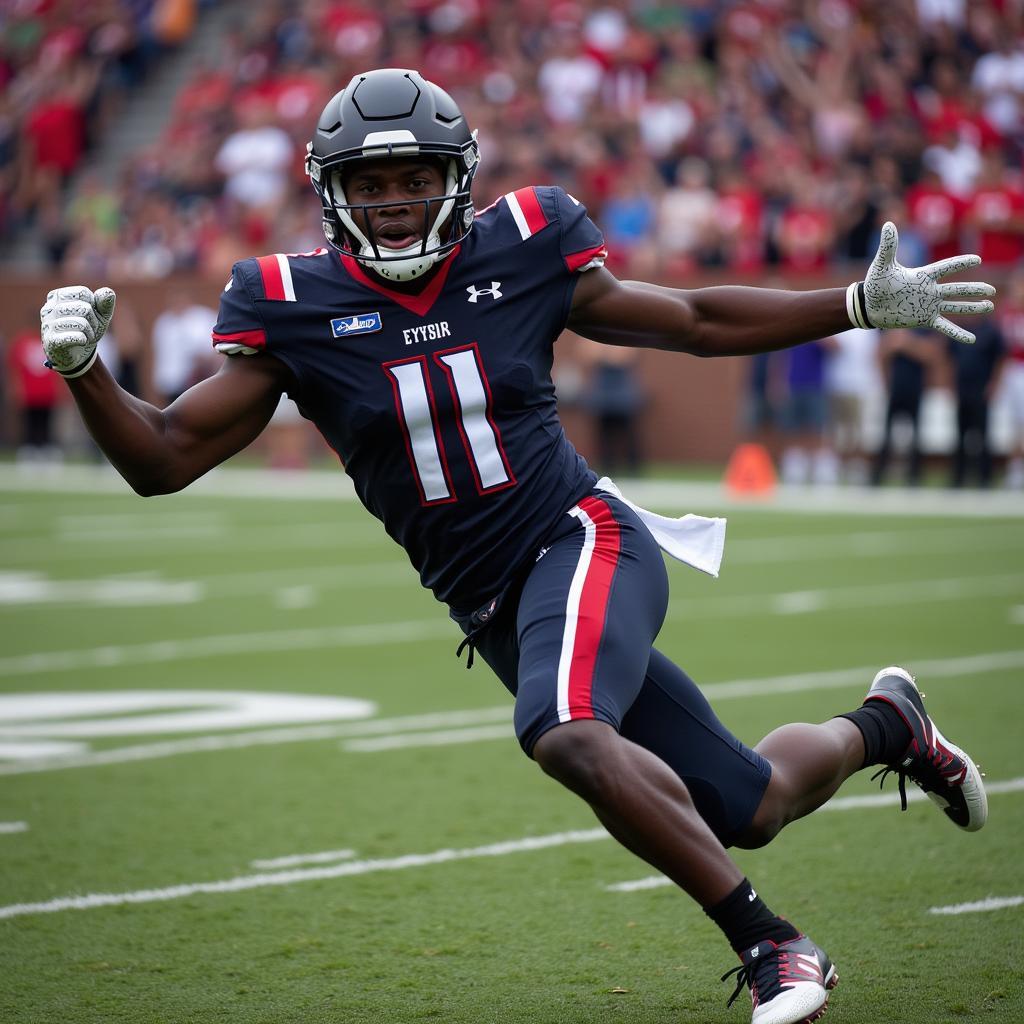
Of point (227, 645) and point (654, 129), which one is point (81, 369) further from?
point (654, 129)

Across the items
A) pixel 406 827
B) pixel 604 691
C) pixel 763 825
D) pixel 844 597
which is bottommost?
pixel 844 597

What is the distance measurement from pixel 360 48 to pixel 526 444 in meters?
18.2

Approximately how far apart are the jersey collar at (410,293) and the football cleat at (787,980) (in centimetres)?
139

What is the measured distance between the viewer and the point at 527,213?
3732mm

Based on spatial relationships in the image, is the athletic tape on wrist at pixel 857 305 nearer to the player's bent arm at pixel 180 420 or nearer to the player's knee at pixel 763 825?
the player's knee at pixel 763 825

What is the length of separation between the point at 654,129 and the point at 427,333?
15497 mm

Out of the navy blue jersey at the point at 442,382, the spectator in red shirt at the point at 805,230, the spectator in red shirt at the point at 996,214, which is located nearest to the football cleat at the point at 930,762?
the navy blue jersey at the point at 442,382

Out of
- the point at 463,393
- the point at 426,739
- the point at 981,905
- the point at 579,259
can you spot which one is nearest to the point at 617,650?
the point at 463,393

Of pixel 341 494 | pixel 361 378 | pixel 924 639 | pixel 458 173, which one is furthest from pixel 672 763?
pixel 341 494

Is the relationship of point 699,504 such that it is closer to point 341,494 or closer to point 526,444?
point 341,494

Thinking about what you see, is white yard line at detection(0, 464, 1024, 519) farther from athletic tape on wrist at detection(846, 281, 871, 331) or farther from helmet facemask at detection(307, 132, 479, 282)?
helmet facemask at detection(307, 132, 479, 282)

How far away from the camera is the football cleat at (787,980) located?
3.11 metres

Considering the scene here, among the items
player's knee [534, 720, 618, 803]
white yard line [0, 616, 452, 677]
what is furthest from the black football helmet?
white yard line [0, 616, 452, 677]

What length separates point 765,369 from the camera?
56.8 feet
